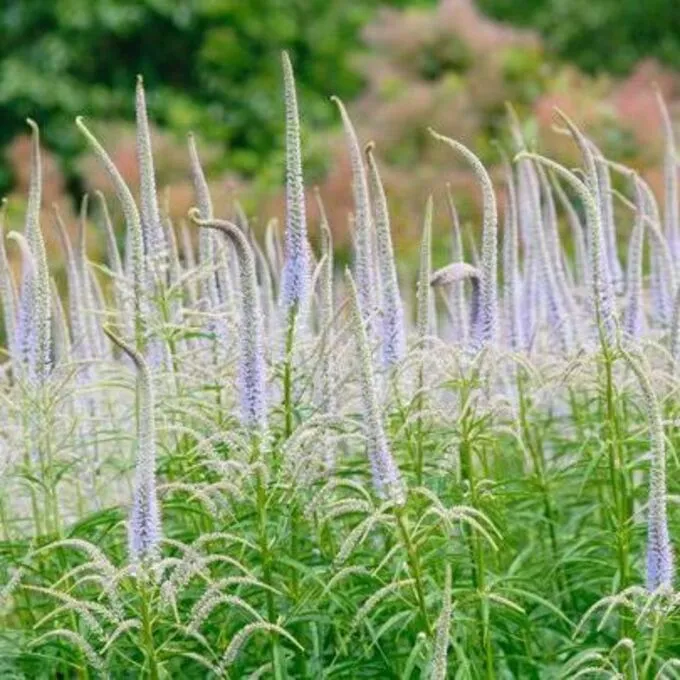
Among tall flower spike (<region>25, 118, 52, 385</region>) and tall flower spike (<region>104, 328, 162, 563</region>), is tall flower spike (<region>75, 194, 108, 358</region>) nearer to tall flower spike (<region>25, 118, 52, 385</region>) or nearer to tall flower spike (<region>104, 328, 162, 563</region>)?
tall flower spike (<region>25, 118, 52, 385</region>)

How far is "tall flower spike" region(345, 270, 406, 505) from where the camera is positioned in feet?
13.9

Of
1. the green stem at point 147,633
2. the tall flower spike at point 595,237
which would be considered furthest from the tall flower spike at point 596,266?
the green stem at point 147,633

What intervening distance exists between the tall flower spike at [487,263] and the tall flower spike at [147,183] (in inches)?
32.9

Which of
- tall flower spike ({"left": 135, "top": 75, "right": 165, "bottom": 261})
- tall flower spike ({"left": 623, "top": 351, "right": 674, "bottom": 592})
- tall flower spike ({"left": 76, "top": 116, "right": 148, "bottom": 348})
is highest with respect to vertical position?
tall flower spike ({"left": 135, "top": 75, "right": 165, "bottom": 261})

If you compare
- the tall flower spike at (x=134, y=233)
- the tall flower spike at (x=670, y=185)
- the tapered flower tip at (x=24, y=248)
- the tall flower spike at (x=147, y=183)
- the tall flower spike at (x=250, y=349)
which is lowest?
the tall flower spike at (x=250, y=349)

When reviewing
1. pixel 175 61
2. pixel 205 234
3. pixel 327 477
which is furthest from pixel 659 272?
pixel 175 61

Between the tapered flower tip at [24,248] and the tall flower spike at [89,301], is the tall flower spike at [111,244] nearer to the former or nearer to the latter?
the tall flower spike at [89,301]

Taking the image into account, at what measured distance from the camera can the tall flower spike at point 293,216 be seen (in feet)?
15.8

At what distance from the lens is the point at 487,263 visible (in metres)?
5.04

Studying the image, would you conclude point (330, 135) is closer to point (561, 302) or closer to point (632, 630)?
point (561, 302)

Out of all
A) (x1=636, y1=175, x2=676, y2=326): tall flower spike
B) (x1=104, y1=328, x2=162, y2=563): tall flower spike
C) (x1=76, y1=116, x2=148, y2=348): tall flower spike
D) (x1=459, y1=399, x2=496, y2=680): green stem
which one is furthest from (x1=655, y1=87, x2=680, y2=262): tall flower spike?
(x1=104, y1=328, x2=162, y2=563): tall flower spike

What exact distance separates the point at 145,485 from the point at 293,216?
96cm

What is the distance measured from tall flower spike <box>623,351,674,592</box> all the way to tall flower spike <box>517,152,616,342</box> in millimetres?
468

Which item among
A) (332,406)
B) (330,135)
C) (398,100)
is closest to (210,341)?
(332,406)
